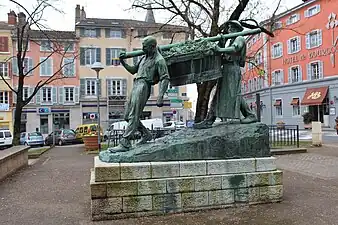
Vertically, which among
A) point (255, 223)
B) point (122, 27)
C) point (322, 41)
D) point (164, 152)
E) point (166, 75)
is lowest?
point (255, 223)

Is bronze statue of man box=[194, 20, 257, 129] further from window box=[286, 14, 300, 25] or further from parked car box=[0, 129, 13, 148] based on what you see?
Answer: window box=[286, 14, 300, 25]

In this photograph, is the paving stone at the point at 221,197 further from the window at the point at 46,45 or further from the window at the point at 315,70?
the window at the point at 315,70

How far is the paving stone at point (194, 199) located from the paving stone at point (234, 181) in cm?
36

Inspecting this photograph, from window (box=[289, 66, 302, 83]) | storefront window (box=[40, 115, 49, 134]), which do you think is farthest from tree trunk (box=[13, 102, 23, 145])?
window (box=[289, 66, 302, 83])

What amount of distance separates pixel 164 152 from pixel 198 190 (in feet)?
2.56

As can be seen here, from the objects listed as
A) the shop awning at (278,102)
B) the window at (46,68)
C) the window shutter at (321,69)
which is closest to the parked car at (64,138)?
the window at (46,68)

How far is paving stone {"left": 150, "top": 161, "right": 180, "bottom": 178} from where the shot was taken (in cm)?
581

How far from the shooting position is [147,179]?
5.77 meters

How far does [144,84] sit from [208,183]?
1.86 metres

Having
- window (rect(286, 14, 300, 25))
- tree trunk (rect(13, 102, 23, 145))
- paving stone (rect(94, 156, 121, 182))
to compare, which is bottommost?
paving stone (rect(94, 156, 121, 182))

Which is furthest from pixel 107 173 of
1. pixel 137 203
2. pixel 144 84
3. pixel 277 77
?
pixel 277 77

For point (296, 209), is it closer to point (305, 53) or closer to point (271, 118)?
point (305, 53)

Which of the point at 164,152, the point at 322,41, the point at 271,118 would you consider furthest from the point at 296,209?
the point at 271,118

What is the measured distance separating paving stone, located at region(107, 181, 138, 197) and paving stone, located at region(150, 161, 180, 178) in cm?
34
